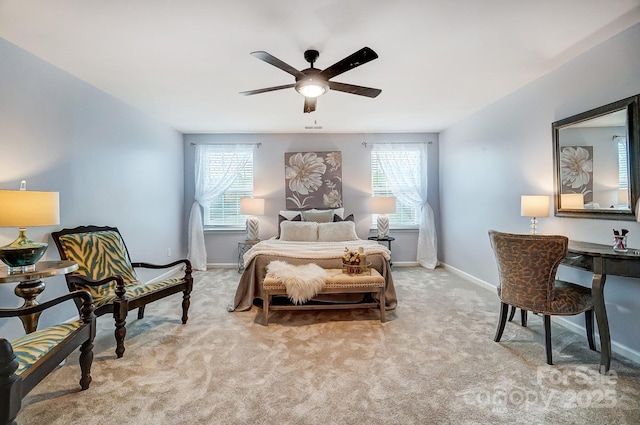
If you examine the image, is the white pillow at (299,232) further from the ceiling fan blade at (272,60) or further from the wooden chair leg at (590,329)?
the wooden chair leg at (590,329)

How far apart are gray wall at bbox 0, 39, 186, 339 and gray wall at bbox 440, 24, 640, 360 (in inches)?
190

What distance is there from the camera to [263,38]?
238 cm

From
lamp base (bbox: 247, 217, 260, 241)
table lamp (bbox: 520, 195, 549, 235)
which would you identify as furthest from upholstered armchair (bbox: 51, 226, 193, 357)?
table lamp (bbox: 520, 195, 549, 235)

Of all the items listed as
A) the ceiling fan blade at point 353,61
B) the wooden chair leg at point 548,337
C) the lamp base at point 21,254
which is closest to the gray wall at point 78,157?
the lamp base at point 21,254

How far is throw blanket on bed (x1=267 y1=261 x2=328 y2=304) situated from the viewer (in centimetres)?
286

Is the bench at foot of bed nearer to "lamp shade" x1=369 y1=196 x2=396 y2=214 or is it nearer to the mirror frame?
the mirror frame

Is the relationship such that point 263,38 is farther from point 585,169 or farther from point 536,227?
point 536,227

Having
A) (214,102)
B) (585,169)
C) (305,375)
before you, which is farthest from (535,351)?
(214,102)

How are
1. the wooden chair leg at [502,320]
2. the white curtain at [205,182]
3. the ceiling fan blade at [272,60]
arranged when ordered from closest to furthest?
the ceiling fan blade at [272,60] < the wooden chair leg at [502,320] < the white curtain at [205,182]

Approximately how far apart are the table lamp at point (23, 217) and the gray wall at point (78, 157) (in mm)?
454

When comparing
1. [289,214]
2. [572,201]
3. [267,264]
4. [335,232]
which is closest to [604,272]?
[572,201]

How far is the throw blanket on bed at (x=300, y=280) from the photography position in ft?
9.38

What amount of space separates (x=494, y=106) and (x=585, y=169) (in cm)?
165

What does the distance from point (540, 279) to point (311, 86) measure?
91.6 inches
